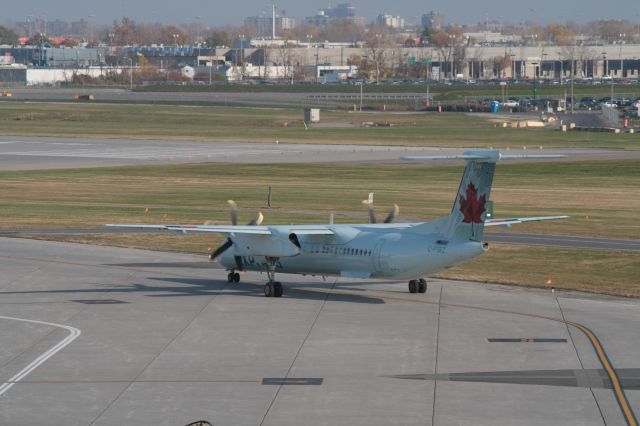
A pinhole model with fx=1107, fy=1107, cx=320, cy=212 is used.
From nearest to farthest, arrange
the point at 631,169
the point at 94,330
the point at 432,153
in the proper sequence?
1. the point at 94,330
2. the point at 631,169
3. the point at 432,153

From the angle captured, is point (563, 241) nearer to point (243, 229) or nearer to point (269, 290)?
point (269, 290)

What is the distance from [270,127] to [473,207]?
116326 mm

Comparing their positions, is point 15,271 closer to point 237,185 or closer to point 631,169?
point 237,185

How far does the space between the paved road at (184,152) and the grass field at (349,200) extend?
226 inches

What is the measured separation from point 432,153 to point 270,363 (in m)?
77.8

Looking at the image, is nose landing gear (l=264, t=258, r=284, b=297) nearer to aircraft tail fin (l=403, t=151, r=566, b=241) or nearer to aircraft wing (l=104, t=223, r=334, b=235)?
aircraft wing (l=104, t=223, r=334, b=235)

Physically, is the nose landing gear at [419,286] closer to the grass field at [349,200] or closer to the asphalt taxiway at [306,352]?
the asphalt taxiway at [306,352]

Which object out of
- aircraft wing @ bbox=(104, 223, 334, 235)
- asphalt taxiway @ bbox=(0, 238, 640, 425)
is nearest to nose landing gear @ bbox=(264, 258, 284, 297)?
asphalt taxiway @ bbox=(0, 238, 640, 425)

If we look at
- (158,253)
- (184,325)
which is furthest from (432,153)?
(184,325)

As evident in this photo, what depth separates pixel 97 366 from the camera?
33.5m

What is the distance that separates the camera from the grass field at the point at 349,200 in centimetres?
5188

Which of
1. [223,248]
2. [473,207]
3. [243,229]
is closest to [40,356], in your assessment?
[243,229]

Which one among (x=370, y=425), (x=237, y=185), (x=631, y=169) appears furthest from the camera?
(x=631, y=169)

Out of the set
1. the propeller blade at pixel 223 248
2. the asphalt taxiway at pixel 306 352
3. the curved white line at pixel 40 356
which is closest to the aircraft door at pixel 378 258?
the asphalt taxiway at pixel 306 352
